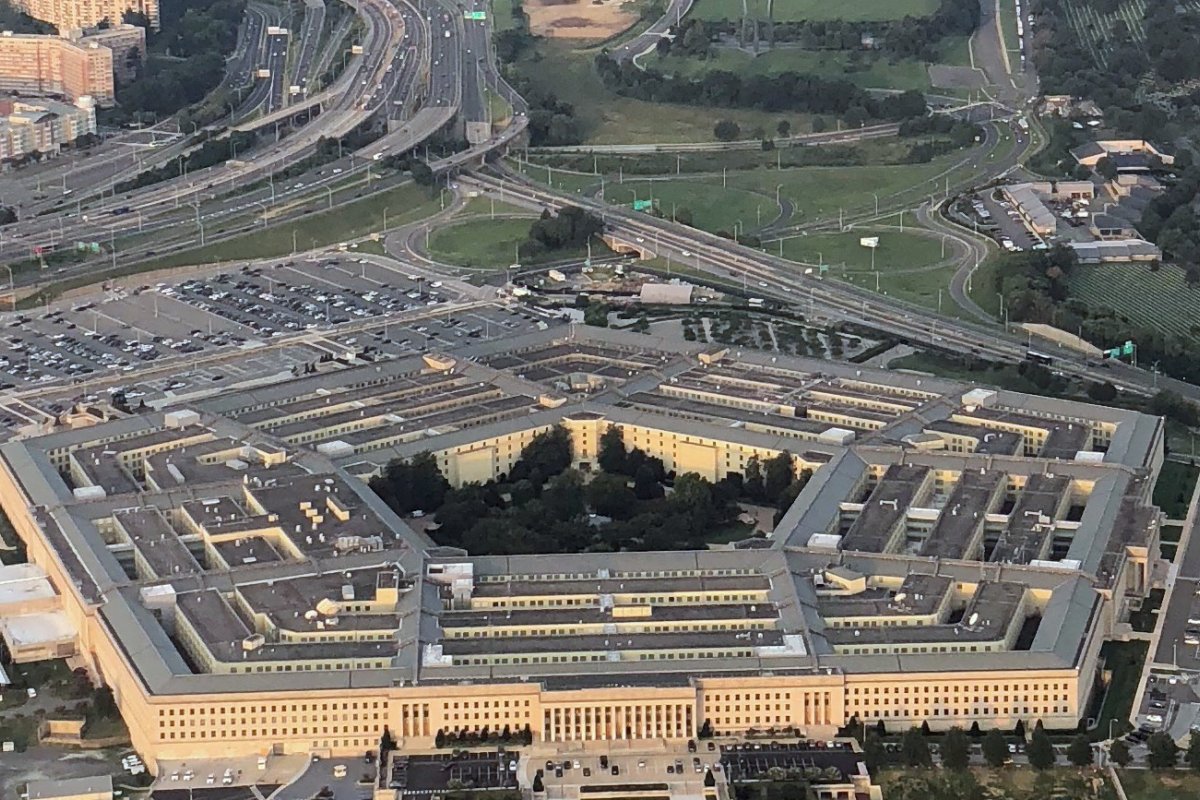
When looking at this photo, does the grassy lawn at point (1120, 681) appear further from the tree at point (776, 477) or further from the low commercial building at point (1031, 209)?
the low commercial building at point (1031, 209)

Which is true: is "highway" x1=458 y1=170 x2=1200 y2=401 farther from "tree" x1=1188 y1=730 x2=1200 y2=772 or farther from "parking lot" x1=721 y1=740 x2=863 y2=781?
"parking lot" x1=721 y1=740 x2=863 y2=781

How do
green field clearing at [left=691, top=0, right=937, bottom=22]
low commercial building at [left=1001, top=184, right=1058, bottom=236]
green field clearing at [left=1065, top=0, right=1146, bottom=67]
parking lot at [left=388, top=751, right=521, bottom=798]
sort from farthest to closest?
green field clearing at [left=691, top=0, right=937, bottom=22] < green field clearing at [left=1065, top=0, right=1146, bottom=67] < low commercial building at [left=1001, top=184, right=1058, bottom=236] < parking lot at [left=388, top=751, right=521, bottom=798]

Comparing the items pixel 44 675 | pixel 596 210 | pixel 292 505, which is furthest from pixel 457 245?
pixel 44 675

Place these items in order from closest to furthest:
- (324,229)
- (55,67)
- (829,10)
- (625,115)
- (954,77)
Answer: (324,229), (625,115), (55,67), (954,77), (829,10)

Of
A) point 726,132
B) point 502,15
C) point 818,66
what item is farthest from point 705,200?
point 502,15

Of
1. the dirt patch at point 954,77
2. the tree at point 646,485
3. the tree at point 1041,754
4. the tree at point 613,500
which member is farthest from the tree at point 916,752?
the dirt patch at point 954,77

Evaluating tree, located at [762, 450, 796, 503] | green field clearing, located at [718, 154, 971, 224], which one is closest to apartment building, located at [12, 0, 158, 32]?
green field clearing, located at [718, 154, 971, 224]

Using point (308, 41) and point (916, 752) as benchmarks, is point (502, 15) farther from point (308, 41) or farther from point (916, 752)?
point (916, 752)
